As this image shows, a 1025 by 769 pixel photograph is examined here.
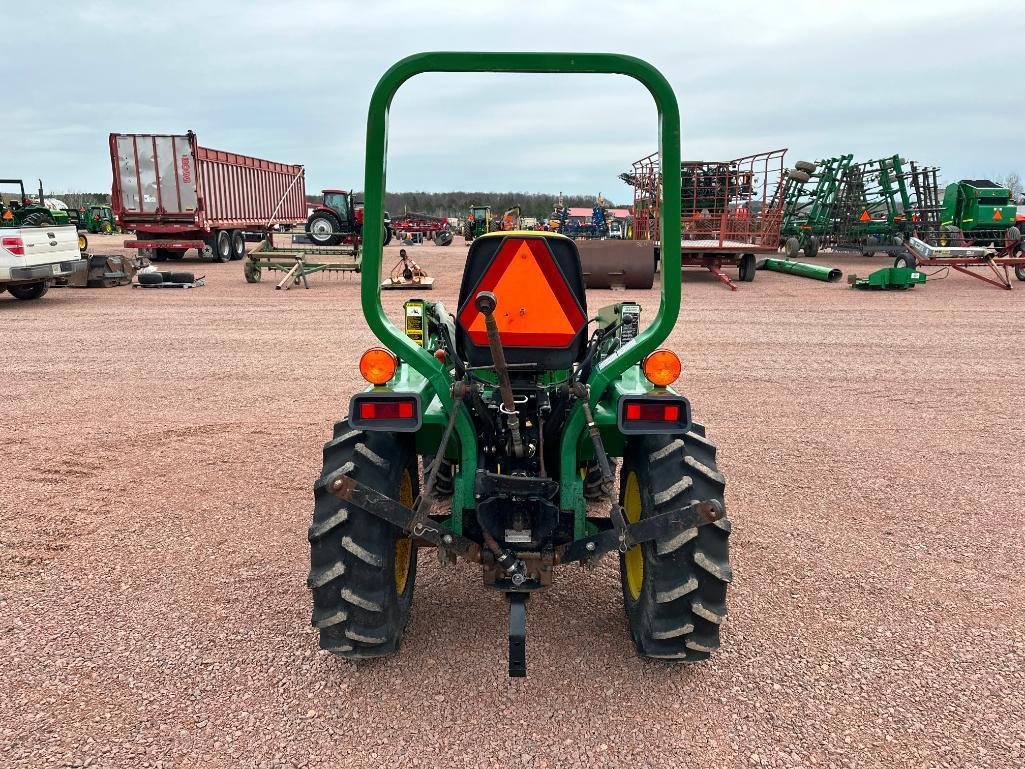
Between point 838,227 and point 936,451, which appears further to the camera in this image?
point 838,227

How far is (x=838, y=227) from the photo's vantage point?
74.8 ft

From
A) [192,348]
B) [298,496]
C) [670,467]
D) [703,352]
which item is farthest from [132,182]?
[670,467]

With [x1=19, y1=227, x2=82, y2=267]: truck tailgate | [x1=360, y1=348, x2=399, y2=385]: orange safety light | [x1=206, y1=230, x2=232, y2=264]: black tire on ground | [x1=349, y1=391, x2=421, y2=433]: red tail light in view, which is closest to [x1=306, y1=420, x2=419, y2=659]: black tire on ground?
[x1=349, y1=391, x2=421, y2=433]: red tail light

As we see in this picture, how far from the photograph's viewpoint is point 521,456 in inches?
110

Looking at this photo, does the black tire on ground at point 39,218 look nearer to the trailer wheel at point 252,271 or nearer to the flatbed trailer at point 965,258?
the trailer wheel at point 252,271

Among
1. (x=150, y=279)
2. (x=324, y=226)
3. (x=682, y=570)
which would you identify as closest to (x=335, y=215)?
(x=324, y=226)

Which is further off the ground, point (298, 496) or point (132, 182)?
point (132, 182)

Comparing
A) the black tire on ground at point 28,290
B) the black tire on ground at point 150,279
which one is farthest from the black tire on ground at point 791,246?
the black tire on ground at point 28,290

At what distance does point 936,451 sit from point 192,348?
7.88 m

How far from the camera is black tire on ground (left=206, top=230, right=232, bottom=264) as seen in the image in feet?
67.9

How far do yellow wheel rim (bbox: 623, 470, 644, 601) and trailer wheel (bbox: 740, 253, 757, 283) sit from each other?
14.5 m

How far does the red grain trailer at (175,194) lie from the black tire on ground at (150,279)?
13.0 feet

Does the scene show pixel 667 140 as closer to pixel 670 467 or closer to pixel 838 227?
pixel 670 467

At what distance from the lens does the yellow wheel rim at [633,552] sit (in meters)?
2.93
